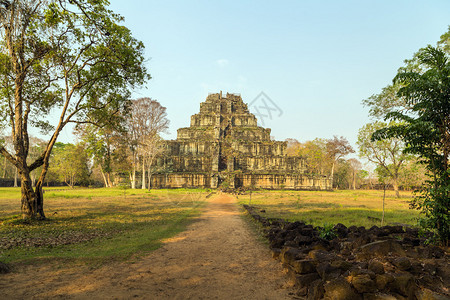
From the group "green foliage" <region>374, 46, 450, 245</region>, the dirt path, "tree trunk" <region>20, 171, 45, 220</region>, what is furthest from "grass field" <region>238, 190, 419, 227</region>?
"tree trunk" <region>20, 171, 45, 220</region>

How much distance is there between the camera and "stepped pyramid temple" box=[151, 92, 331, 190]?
42875mm

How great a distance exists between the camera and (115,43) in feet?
39.0

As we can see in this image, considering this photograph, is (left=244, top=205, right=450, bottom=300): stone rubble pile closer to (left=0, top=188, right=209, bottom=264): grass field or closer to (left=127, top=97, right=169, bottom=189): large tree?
(left=0, top=188, right=209, bottom=264): grass field

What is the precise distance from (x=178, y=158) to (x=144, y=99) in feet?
46.6

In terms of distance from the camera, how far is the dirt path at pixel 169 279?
425cm

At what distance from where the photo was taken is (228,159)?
46562 millimetres

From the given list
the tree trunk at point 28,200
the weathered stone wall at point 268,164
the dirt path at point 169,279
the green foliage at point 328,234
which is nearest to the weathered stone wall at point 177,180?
the weathered stone wall at point 268,164

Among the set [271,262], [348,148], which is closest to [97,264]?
[271,262]

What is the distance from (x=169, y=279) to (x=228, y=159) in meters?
41.7

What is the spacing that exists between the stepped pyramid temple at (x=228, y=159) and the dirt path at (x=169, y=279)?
3439cm

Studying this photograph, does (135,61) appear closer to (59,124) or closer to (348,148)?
(59,124)

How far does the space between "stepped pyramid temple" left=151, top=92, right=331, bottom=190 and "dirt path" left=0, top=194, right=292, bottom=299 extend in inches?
1354

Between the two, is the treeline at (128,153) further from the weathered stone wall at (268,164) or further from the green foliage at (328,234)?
the green foliage at (328,234)

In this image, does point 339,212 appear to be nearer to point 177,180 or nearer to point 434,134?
point 434,134
